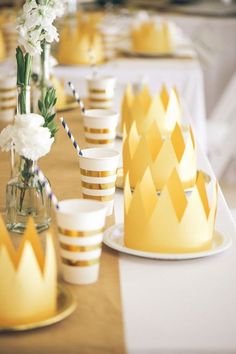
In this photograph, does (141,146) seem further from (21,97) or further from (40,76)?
(40,76)

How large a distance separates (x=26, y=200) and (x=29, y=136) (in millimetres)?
187

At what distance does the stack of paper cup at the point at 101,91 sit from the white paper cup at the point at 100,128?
18.1 inches

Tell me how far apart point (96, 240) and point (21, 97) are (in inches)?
A: 16.8

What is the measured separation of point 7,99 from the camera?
9.00ft

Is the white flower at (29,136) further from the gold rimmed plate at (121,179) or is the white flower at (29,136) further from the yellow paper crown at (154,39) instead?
the yellow paper crown at (154,39)

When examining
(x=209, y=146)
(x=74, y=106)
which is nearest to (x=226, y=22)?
(x=209, y=146)

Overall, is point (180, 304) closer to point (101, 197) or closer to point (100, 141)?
point (101, 197)

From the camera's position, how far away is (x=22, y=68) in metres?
1.70

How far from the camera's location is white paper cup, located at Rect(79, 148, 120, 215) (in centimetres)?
171

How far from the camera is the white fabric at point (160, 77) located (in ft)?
12.5

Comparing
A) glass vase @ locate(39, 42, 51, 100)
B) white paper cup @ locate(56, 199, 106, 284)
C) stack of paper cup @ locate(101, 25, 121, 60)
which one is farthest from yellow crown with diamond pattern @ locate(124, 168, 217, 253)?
stack of paper cup @ locate(101, 25, 121, 60)

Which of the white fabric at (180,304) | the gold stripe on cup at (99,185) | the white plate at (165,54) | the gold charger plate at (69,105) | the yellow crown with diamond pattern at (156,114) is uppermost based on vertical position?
the white fabric at (180,304)

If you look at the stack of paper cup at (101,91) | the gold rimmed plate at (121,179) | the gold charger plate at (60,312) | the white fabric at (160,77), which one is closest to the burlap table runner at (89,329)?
the gold charger plate at (60,312)

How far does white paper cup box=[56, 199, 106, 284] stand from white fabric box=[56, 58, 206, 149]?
2.38m
